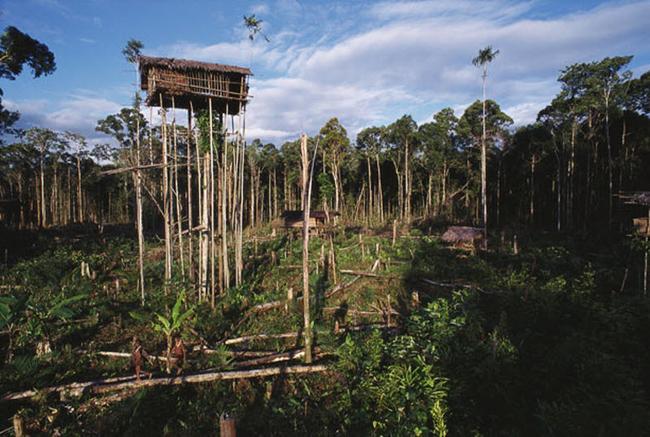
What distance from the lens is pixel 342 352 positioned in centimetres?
603

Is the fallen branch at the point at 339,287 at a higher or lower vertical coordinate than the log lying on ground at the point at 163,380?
higher

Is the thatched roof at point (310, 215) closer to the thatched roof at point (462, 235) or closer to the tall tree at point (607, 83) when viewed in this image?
the thatched roof at point (462, 235)

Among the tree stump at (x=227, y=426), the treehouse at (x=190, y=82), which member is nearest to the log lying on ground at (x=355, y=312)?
the tree stump at (x=227, y=426)

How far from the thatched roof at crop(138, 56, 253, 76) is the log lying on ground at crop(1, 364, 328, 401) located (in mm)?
9431

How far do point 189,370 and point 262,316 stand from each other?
9.26ft

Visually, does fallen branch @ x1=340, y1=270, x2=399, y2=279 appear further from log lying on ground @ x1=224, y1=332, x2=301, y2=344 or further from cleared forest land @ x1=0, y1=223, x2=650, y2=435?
log lying on ground @ x1=224, y1=332, x2=301, y2=344

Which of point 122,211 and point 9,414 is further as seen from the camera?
point 122,211

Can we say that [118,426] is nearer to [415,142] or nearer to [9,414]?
[9,414]

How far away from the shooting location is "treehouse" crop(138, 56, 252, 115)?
Answer: 33.9 ft

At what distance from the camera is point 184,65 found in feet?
→ 34.2

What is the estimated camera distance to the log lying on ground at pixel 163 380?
5.42 metres

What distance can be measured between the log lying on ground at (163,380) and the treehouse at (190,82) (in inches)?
326

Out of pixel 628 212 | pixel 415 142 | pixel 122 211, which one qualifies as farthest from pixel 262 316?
pixel 122 211

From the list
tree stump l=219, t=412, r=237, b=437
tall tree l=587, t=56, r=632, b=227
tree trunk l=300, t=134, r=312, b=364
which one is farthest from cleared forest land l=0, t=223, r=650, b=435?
tall tree l=587, t=56, r=632, b=227
